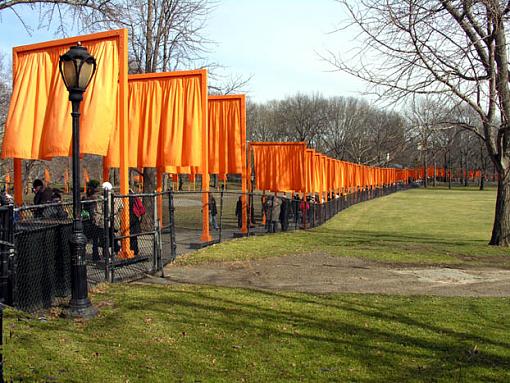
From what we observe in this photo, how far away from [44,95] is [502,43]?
11.8 m

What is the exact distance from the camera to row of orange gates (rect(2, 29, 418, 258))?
37.4 ft

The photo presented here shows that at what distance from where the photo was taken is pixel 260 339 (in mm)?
6379

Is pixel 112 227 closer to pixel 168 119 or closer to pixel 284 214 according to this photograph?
pixel 168 119

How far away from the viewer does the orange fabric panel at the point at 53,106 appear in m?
11.1

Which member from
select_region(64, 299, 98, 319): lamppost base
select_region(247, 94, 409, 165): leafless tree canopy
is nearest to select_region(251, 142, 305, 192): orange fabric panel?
select_region(64, 299, 98, 319): lamppost base

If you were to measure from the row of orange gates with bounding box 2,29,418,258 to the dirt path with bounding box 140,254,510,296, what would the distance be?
1.99m

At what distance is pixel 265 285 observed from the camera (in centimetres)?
967

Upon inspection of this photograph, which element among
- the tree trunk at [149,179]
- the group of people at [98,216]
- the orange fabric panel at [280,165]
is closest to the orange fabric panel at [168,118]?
the group of people at [98,216]

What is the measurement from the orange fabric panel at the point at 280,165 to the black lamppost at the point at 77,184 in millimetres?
15880

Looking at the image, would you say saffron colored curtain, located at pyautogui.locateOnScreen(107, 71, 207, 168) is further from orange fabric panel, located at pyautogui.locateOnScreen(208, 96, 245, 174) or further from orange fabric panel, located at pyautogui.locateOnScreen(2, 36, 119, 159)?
orange fabric panel, located at pyautogui.locateOnScreen(208, 96, 245, 174)

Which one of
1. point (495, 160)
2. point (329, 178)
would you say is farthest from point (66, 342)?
point (329, 178)

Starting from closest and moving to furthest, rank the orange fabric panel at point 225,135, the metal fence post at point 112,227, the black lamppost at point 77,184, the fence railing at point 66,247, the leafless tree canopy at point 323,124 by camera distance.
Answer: the fence railing at point 66,247, the black lamppost at point 77,184, the metal fence post at point 112,227, the orange fabric panel at point 225,135, the leafless tree canopy at point 323,124

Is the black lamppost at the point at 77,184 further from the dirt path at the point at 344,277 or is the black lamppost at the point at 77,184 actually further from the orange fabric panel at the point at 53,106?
the orange fabric panel at the point at 53,106

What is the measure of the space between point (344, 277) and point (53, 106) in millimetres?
7121
